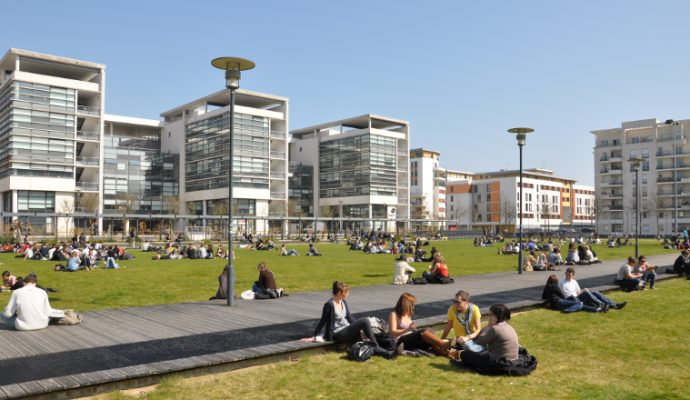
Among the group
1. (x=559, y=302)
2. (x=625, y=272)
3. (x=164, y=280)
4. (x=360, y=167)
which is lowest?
(x=164, y=280)

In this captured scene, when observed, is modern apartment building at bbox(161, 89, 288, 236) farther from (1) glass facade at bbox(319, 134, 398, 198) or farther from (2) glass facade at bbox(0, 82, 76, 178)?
(2) glass facade at bbox(0, 82, 76, 178)

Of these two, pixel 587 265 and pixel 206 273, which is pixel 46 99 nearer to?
pixel 206 273

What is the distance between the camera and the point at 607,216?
113 meters

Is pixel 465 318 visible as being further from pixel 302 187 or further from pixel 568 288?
pixel 302 187

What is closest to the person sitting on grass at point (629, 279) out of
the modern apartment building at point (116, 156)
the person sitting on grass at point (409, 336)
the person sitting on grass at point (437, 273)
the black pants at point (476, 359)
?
the person sitting on grass at point (437, 273)

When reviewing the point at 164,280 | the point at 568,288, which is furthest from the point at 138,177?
the point at 568,288

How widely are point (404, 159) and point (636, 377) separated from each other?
338ft

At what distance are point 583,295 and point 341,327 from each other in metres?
7.40

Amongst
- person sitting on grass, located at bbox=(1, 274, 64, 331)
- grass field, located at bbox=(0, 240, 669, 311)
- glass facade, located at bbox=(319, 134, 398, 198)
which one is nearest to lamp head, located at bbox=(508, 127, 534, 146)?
grass field, located at bbox=(0, 240, 669, 311)

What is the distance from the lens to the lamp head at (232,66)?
1330cm

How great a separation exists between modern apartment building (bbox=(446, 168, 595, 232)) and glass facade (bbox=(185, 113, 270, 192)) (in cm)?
5915

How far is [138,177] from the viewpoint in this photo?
8981 cm

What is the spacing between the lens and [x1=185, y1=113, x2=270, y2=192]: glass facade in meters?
86.3

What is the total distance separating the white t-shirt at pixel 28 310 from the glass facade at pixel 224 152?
74657 mm
